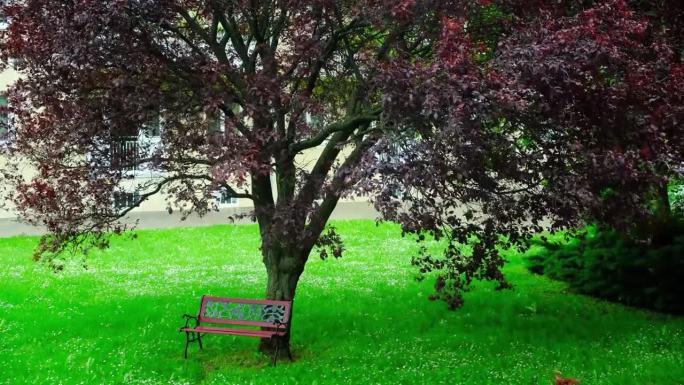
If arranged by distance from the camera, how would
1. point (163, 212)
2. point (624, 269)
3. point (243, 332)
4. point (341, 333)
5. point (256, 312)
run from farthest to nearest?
point (163, 212) → point (624, 269) → point (341, 333) → point (256, 312) → point (243, 332)

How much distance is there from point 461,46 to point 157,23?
9.96 feet

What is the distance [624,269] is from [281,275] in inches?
234

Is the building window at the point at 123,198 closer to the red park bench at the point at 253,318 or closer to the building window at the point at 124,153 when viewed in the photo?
the building window at the point at 124,153

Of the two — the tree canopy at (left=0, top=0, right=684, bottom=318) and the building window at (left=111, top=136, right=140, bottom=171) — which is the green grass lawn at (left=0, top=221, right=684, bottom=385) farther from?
the building window at (left=111, top=136, right=140, bottom=171)

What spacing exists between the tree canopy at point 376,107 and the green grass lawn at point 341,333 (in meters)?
1.02

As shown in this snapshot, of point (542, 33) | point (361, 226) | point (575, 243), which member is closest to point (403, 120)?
point (542, 33)

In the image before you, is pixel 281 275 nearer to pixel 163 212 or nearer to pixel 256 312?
pixel 256 312

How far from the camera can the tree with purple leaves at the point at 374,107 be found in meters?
6.43

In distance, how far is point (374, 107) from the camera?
8680 mm

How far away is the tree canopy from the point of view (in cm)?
643

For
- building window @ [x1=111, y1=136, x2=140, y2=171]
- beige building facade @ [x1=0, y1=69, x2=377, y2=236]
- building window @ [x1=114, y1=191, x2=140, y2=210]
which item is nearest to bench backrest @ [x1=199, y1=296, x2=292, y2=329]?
building window @ [x1=114, y1=191, x2=140, y2=210]

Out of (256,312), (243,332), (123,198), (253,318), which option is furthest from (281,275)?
(123,198)

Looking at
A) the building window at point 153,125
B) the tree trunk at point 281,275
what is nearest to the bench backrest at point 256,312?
the tree trunk at point 281,275

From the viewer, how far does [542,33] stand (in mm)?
6797
